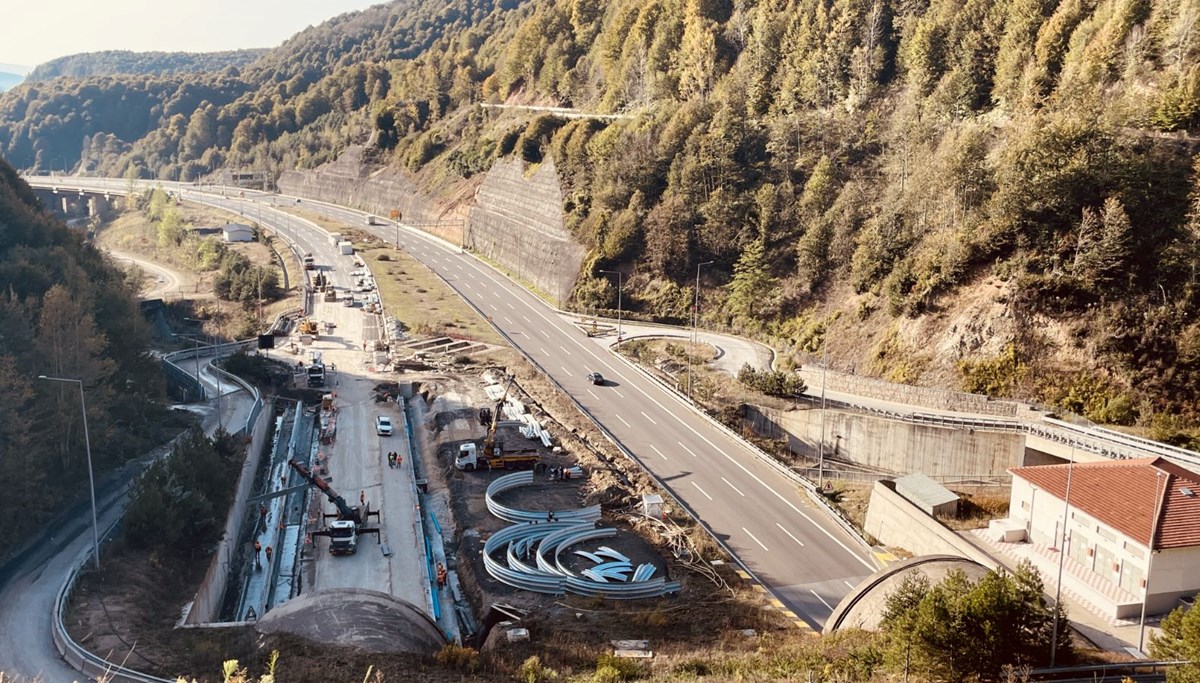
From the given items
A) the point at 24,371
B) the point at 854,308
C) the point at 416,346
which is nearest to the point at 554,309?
the point at 416,346

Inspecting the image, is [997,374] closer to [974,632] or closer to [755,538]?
[755,538]

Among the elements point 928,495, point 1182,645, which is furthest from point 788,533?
point 1182,645

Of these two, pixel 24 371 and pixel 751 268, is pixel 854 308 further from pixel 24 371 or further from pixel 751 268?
pixel 24 371

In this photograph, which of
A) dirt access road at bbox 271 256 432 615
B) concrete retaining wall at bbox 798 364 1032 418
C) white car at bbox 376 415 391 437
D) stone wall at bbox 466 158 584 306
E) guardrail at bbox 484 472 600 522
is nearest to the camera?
dirt access road at bbox 271 256 432 615

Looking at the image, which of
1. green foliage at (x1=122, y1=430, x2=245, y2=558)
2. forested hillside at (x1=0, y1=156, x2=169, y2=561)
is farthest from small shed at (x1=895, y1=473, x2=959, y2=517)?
forested hillside at (x1=0, y1=156, x2=169, y2=561)

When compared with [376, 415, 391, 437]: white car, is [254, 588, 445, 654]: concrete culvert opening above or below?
above

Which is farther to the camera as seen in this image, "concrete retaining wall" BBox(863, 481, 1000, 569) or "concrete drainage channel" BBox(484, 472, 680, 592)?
"concrete drainage channel" BBox(484, 472, 680, 592)

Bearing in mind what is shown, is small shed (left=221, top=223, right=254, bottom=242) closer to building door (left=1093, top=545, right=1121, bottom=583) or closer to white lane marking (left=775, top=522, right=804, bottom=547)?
white lane marking (left=775, top=522, right=804, bottom=547)
